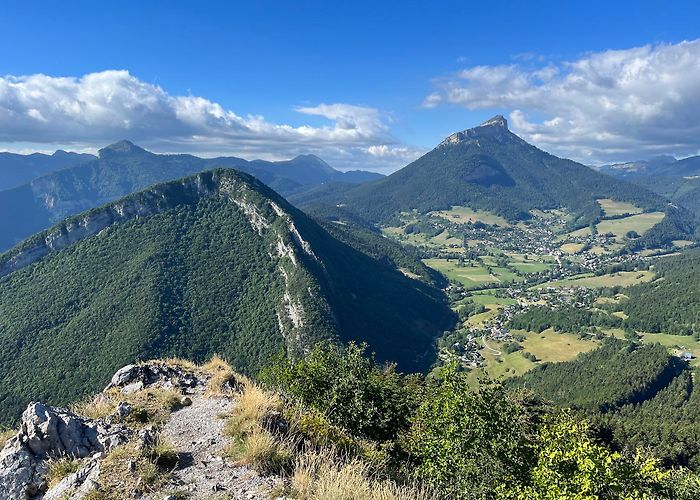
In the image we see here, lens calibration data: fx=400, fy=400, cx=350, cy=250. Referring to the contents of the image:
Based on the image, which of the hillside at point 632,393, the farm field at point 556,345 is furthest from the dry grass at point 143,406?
the farm field at point 556,345

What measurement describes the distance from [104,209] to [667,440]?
22625cm

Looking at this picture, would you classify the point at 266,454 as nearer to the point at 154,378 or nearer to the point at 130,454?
the point at 130,454

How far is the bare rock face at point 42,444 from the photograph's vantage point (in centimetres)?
1185

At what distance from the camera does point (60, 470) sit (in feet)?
38.7

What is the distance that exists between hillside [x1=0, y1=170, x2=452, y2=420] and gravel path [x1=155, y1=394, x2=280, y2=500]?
119 metres

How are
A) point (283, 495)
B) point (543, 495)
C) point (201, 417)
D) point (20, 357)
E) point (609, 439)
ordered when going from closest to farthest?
1. point (283, 495)
2. point (543, 495)
3. point (201, 417)
4. point (609, 439)
5. point (20, 357)

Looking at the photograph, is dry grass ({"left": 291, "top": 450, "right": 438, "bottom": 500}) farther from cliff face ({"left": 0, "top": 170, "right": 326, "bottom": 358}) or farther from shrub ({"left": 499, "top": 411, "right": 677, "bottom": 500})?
cliff face ({"left": 0, "top": 170, "right": 326, "bottom": 358})

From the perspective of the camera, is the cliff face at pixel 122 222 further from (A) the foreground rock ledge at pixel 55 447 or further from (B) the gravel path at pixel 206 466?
(A) the foreground rock ledge at pixel 55 447

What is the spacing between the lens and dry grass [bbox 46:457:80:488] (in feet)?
38.1

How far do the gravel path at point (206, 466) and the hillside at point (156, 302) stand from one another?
390 feet

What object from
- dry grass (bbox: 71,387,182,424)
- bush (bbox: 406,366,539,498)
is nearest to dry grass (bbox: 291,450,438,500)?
bush (bbox: 406,366,539,498)

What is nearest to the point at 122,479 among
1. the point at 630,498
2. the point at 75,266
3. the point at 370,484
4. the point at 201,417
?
the point at 201,417

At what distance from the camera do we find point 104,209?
195750 mm

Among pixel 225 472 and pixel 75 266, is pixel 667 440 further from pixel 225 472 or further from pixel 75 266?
pixel 75 266
